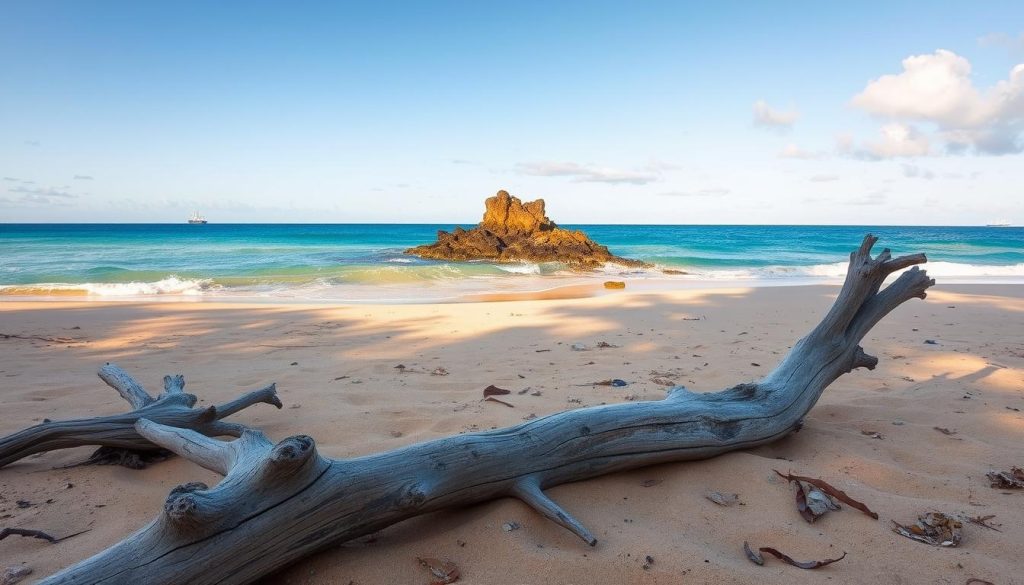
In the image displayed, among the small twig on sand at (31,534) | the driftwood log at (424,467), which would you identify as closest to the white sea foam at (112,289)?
the small twig on sand at (31,534)

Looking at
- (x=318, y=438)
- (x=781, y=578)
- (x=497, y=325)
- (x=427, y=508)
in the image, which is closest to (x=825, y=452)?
(x=781, y=578)

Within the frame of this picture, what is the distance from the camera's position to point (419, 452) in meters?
2.19

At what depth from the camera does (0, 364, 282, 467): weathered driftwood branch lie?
282 centimetres

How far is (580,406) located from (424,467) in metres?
1.96

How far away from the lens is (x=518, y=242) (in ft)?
91.2

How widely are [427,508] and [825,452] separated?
217 cm

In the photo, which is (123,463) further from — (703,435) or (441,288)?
(441,288)

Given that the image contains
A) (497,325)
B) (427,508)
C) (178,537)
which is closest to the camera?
(178,537)

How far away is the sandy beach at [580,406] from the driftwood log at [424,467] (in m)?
0.11

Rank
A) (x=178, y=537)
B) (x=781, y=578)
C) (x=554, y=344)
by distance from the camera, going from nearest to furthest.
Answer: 1. (x=178, y=537)
2. (x=781, y=578)
3. (x=554, y=344)

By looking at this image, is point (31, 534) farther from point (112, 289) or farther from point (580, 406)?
point (112, 289)

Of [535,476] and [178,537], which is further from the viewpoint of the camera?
[535,476]

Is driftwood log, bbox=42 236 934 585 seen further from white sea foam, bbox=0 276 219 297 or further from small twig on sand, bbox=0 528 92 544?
white sea foam, bbox=0 276 219 297

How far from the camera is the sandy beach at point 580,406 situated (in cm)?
200
